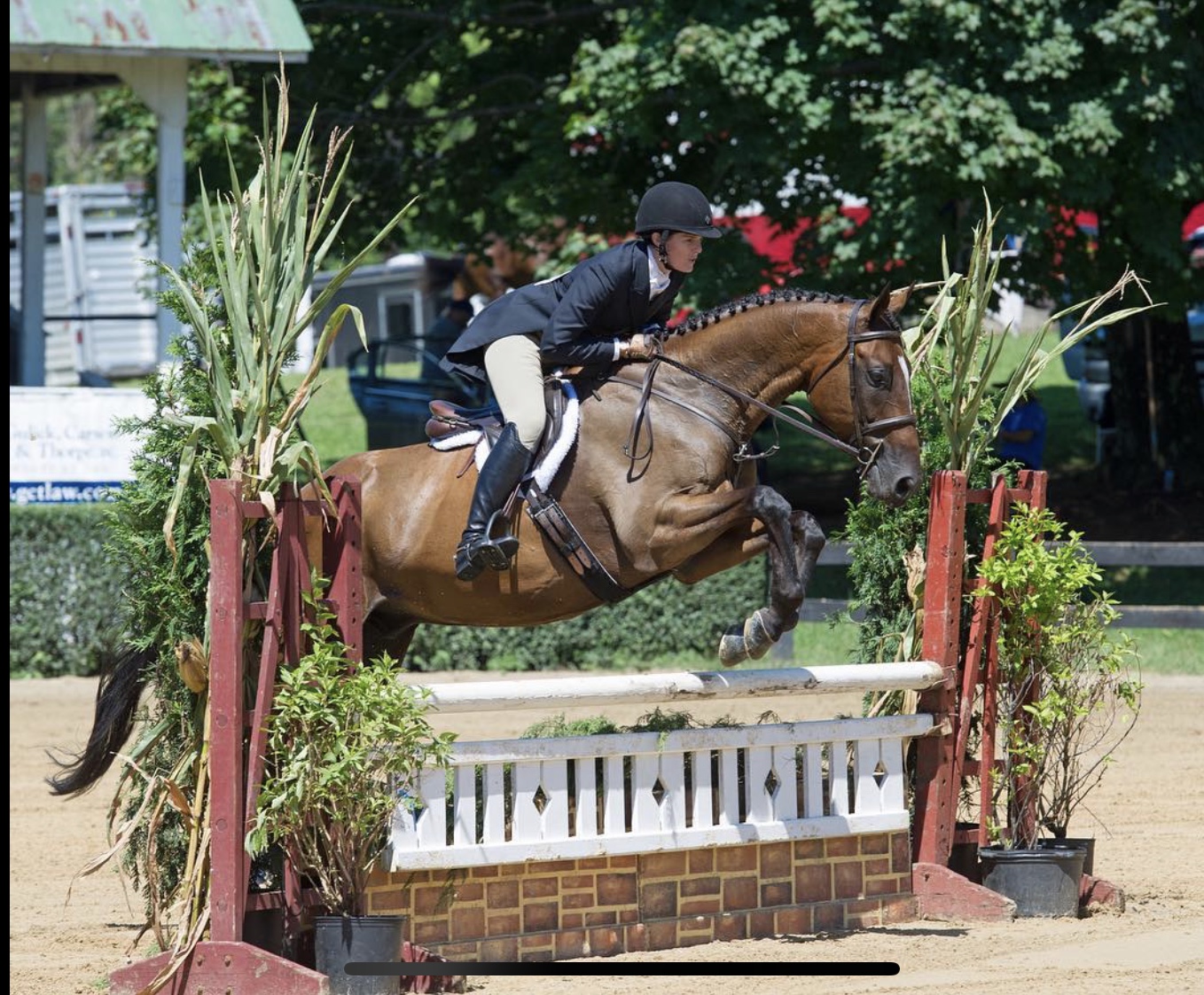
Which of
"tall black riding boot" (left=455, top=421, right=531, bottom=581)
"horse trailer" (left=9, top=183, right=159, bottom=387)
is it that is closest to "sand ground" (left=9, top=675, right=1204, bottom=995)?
"tall black riding boot" (left=455, top=421, right=531, bottom=581)

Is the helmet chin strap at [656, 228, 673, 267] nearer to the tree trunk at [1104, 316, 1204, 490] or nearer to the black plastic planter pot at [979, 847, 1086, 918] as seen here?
the black plastic planter pot at [979, 847, 1086, 918]

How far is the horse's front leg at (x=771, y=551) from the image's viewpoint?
5145 millimetres

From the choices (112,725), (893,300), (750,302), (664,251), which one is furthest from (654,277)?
(112,725)

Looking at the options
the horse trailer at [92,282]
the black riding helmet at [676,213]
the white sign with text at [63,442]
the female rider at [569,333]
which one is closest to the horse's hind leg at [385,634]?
the female rider at [569,333]

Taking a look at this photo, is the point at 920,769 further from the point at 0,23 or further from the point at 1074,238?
the point at 1074,238

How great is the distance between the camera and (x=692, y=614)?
11516mm

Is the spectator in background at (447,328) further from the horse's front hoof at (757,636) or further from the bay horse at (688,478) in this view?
the horse's front hoof at (757,636)

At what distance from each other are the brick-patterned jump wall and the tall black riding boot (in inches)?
38.9

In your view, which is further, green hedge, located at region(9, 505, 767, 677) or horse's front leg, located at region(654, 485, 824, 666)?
green hedge, located at region(9, 505, 767, 677)

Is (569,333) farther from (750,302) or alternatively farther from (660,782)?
(660,782)

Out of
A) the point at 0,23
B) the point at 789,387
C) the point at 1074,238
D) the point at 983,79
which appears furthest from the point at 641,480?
the point at 1074,238

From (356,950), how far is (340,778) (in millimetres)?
451

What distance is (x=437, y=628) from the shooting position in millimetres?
11398

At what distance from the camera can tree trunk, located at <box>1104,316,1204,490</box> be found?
52.3 feet
